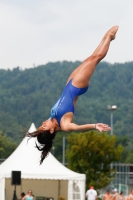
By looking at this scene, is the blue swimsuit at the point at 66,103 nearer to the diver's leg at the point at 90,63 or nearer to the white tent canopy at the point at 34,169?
the diver's leg at the point at 90,63

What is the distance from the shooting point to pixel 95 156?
4334cm

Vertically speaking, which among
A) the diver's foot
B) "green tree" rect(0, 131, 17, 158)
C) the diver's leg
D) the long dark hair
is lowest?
the long dark hair

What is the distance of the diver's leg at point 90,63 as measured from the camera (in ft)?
38.8

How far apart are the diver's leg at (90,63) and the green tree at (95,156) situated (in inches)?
1222

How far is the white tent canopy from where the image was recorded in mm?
28609

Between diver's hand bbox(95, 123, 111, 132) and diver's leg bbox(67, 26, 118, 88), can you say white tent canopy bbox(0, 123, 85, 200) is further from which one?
diver's hand bbox(95, 123, 111, 132)

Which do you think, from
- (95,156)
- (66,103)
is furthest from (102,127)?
(95,156)

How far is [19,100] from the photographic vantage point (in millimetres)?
179500

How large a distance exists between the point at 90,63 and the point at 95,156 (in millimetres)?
31829

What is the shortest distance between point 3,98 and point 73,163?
138 meters

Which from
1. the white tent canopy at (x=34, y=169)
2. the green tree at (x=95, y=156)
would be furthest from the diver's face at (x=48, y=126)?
the green tree at (x=95, y=156)

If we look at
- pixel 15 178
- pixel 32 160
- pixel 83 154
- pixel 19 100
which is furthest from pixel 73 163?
pixel 19 100

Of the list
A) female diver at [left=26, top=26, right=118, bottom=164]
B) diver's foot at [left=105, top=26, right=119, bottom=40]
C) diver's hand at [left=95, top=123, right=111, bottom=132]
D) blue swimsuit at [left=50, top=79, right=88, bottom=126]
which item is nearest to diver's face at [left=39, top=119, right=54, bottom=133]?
female diver at [left=26, top=26, right=118, bottom=164]

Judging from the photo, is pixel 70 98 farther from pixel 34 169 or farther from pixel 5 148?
pixel 5 148
